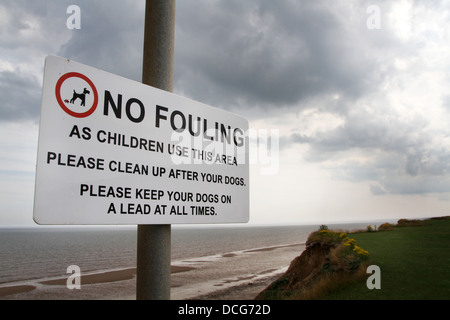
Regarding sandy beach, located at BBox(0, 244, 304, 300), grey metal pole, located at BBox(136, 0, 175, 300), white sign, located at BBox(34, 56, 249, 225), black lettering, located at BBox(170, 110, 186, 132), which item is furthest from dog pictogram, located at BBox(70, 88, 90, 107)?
sandy beach, located at BBox(0, 244, 304, 300)

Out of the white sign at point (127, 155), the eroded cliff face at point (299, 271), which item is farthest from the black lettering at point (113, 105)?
the eroded cliff face at point (299, 271)

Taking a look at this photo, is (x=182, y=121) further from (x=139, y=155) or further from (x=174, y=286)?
(x=174, y=286)

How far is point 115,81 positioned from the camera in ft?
8.23

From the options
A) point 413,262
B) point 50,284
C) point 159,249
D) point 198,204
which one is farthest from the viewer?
point 50,284

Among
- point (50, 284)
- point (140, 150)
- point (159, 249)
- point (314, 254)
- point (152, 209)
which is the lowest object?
point (50, 284)

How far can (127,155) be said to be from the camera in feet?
8.14

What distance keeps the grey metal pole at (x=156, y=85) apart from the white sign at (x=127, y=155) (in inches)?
4.3

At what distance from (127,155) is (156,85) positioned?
0.65 metres

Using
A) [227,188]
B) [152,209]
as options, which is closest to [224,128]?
[227,188]

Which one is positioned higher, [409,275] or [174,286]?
[409,275]

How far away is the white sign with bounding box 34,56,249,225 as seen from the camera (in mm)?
2129

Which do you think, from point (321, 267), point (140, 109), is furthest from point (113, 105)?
point (321, 267)
